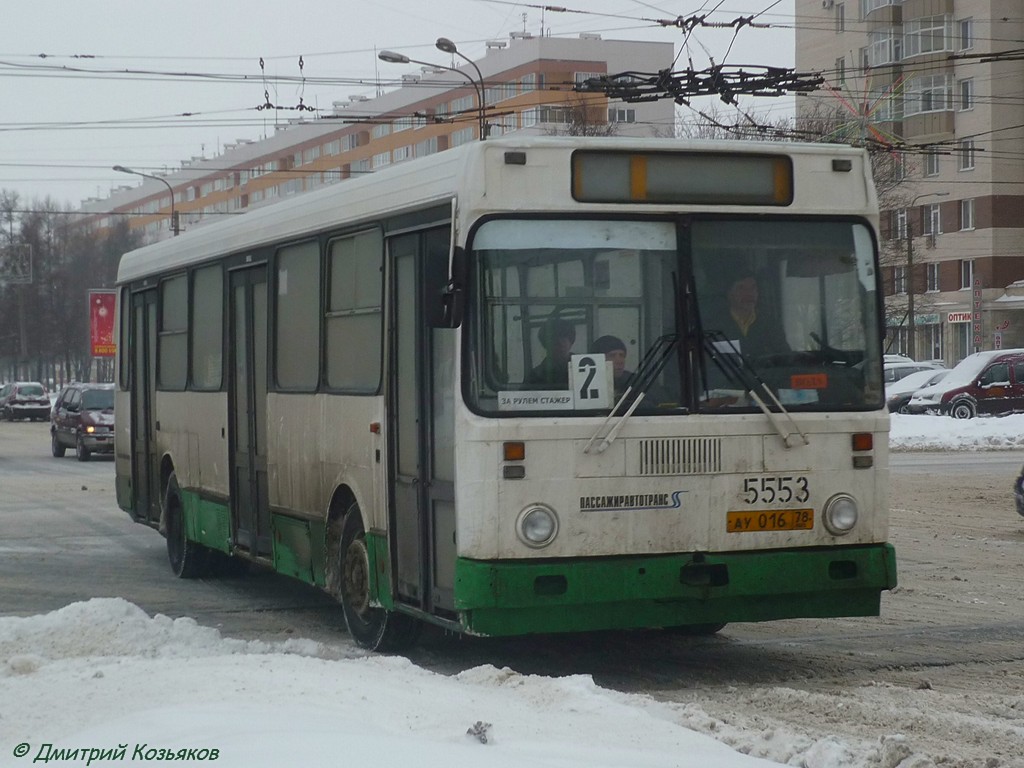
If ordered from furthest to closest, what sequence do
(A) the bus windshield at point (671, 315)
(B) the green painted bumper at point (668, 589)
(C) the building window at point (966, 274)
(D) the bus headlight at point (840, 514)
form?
1. (C) the building window at point (966, 274)
2. (D) the bus headlight at point (840, 514)
3. (A) the bus windshield at point (671, 315)
4. (B) the green painted bumper at point (668, 589)

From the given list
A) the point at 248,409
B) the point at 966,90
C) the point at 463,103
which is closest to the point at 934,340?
the point at 966,90

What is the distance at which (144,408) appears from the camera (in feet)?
51.4

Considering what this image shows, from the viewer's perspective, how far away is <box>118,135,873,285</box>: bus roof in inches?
335

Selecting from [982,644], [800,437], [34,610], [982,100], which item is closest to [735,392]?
[800,437]

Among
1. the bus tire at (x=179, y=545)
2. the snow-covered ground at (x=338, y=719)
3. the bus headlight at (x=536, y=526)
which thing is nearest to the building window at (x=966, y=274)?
the bus tire at (x=179, y=545)

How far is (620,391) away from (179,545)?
7.01 metres

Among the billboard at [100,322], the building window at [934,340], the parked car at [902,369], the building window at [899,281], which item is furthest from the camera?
the building window at [934,340]

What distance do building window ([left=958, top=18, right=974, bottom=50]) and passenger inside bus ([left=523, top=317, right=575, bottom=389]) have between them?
63449 millimetres

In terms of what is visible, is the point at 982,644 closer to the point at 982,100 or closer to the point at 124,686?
the point at 124,686

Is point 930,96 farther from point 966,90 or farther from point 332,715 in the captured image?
point 332,715

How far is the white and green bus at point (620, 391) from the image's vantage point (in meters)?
8.30

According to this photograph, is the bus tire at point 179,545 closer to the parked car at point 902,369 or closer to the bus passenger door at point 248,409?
the bus passenger door at point 248,409

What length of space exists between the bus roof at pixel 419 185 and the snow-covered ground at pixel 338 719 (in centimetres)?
253

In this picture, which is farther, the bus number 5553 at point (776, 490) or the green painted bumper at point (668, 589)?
the bus number 5553 at point (776, 490)
